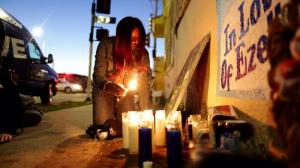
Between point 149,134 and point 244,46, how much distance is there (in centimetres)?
115

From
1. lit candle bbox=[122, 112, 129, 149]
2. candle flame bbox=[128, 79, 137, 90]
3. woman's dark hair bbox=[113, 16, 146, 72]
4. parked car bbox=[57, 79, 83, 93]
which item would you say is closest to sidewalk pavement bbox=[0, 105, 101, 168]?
lit candle bbox=[122, 112, 129, 149]

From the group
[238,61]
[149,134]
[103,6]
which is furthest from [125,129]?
[103,6]

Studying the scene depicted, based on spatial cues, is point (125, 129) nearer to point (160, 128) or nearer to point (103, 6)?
point (160, 128)

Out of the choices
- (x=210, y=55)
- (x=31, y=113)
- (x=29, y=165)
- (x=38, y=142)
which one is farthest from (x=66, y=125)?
(x=210, y=55)

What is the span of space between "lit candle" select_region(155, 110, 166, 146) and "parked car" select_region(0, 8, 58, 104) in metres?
5.65

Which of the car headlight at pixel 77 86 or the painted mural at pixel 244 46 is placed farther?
the car headlight at pixel 77 86

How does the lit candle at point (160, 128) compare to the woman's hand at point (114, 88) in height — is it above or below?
below

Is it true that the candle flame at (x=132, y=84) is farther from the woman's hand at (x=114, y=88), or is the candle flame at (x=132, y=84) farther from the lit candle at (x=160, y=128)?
the lit candle at (x=160, y=128)

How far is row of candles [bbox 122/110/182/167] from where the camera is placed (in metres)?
2.38

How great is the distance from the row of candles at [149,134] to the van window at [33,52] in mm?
7609

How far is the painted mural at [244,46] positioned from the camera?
2230 mm

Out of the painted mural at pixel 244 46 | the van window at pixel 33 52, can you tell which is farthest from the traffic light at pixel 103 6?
the painted mural at pixel 244 46

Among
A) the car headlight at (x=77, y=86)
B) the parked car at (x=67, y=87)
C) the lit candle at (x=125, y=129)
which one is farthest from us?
the car headlight at (x=77, y=86)

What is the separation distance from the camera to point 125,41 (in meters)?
4.44
